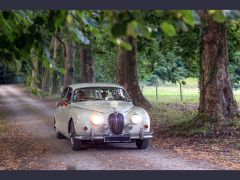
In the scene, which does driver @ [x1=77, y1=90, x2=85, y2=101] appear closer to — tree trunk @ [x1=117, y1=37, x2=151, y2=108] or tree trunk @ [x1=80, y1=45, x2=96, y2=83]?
tree trunk @ [x1=117, y1=37, x2=151, y2=108]

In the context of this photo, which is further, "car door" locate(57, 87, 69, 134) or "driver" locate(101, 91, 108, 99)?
"car door" locate(57, 87, 69, 134)

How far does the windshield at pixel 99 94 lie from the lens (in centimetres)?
1345

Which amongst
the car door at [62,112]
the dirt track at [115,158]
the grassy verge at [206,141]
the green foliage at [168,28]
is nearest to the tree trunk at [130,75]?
the grassy verge at [206,141]

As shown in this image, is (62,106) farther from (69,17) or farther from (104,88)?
(69,17)

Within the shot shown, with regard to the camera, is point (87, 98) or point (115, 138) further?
point (87, 98)

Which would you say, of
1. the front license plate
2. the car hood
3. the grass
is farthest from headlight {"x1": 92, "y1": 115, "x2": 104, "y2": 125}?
the grass

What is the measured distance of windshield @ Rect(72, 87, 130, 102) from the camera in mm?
13453

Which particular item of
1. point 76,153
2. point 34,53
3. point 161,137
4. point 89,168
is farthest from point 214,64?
point 34,53

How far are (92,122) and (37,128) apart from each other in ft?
22.2

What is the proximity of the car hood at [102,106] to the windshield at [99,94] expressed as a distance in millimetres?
380

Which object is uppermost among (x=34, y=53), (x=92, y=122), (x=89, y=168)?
(x=34, y=53)

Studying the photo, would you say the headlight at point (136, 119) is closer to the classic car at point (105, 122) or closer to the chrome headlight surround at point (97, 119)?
the classic car at point (105, 122)

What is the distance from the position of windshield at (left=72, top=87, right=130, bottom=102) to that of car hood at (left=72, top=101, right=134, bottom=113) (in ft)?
1.25

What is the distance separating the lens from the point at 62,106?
14.2 m
